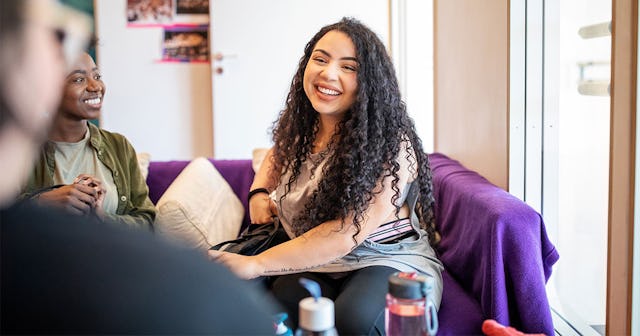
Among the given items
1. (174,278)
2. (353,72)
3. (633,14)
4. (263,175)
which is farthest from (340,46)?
(174,278)

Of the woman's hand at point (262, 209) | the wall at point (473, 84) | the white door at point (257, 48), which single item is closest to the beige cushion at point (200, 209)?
the woman's hand at point (262, 209)

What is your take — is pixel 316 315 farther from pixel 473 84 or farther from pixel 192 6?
pixel 192 6

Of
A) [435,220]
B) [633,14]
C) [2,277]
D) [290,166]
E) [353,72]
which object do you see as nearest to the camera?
[2,277]

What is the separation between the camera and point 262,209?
2.01 meters

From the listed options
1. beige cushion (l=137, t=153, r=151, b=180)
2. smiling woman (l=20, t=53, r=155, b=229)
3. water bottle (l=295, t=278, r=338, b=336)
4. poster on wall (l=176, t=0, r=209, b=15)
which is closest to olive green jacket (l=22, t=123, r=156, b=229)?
smiling woman (l=20, t=53, r=155, b=229)

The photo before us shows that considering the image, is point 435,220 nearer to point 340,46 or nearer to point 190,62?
point 340,46

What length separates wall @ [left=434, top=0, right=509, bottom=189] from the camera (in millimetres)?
2162

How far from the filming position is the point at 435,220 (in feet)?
7.45

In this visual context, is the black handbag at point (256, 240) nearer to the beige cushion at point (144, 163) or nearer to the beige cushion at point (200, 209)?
the beige cushion at point (200, 209)

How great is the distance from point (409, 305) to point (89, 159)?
1.27 metres

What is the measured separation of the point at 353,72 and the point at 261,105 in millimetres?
2549

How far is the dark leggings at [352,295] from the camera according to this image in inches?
60.8

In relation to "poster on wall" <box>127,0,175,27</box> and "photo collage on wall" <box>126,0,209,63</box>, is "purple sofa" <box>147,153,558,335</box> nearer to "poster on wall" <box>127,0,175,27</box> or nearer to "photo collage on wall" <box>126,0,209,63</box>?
"photo collage on wall" <box>126,0,209,63</box>

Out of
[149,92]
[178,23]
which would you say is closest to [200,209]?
[149,92]
